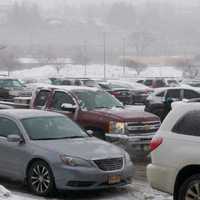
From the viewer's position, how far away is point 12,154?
11.5 m

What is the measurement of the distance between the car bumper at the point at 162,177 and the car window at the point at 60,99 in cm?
742

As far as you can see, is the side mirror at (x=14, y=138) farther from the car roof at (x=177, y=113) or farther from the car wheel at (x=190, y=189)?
the car wheel at (x=190, y=189)

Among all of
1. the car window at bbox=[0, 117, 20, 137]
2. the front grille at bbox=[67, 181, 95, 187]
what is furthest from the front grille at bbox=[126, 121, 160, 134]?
the front grille at bbox=[67, 181, 95, 187]

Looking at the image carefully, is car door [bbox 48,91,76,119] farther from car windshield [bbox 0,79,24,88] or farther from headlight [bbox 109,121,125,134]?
car windshield [bbox 0,79,24,88]

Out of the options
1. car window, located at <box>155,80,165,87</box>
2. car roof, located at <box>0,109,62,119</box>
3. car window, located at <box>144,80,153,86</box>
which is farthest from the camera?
car window, located at <box>144,80,153,86</box>

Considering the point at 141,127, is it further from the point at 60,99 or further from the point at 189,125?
the point at 189,125

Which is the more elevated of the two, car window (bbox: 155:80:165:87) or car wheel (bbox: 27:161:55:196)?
car wheel (bbox: 27:161:55:196)

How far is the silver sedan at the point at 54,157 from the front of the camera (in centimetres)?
1065

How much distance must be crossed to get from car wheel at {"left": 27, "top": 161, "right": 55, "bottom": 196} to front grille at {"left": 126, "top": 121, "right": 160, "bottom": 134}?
4448 millimetres

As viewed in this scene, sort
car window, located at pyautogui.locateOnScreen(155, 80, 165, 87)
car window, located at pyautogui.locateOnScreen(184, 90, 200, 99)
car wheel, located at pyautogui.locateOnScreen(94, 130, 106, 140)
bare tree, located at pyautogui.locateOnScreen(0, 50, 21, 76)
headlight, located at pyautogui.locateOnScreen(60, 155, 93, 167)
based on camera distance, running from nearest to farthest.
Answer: headlight, located at pyautogui.locateOnScreen(60, 155, 93, 167) → car wheel, located at pyautogui.locateOnScreen(94, 130, 106, 140) → car window, located at pyautogui.locateOnScreen(184, 90, 200, 99) → car window, located at pyautogui.locateOnScreen(155, 80, 165, 87) → bare tree, located at pyautogui.locateOnScreen(0, 50, 21, 76)

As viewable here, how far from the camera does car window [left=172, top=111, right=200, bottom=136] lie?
8.92 metres

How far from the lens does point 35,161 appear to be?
11.1 metres

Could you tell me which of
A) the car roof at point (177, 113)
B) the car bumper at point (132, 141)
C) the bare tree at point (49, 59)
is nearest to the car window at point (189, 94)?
the car bumper at point (132, 141)

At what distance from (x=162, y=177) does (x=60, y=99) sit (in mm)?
8046
